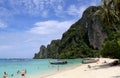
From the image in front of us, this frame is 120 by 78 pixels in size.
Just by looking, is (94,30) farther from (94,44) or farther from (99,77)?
(99,77)

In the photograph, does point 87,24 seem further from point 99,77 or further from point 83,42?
point 99,77

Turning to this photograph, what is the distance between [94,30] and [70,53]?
913 inches

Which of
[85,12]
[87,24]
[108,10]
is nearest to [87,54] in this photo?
[87,24]

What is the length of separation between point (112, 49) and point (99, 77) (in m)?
38.3

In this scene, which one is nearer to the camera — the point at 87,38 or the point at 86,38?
the point at 87,38

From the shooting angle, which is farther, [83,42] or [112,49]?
[83,42]

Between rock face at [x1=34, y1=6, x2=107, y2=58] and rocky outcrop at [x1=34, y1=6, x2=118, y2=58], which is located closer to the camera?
rocky outcrop at [x1=34, y1=6, x2=118, y2=58]

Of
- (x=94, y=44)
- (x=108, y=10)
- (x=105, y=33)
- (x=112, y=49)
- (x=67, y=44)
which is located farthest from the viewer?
(x=67, y=44)

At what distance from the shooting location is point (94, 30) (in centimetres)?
16712

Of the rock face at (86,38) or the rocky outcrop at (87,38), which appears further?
the rock face at (86,38)

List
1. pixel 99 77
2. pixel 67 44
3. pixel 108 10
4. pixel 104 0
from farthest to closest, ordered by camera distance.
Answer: pixel 67 44
pixel 108 10
pixel 104 0
pixel 99 77

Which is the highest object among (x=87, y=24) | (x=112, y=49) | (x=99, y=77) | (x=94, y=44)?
(x=87, y=24)

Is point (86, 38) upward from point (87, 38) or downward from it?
upward

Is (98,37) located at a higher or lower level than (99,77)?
higher
